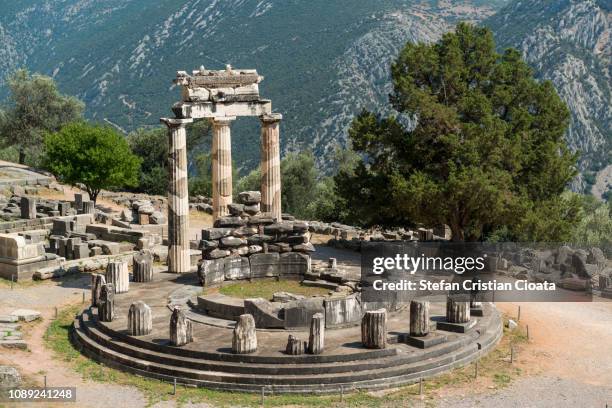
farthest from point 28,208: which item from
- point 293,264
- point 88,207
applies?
point 293,264

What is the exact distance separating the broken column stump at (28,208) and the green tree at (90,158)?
6079 mm

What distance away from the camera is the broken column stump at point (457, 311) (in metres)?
24.1

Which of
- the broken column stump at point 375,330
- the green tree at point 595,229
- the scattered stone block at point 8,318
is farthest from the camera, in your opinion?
the green tree at point 595,229

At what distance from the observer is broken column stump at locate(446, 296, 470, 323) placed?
2412 cm

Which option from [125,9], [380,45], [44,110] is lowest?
[44,110]

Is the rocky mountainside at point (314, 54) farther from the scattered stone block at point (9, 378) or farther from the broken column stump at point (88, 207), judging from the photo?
the scattered stone block at point (9, 378)

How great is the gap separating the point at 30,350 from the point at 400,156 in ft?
62.8

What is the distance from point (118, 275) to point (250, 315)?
7750 millimetres

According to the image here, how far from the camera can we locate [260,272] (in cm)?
2870

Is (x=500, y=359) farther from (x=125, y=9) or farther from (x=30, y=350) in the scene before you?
(x=125, y=9)

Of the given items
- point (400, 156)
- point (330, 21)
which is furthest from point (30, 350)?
point (330, 21)

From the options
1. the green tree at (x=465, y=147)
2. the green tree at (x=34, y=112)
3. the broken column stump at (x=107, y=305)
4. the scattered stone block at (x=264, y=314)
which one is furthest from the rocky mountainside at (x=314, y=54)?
the scattered stone block at (x=264, y=314)

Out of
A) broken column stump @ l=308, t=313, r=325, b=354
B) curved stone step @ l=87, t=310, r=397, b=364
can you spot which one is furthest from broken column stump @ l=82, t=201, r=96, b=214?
broken column stump @ l=308, t=313, r=325, b=354

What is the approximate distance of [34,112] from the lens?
227 feet
